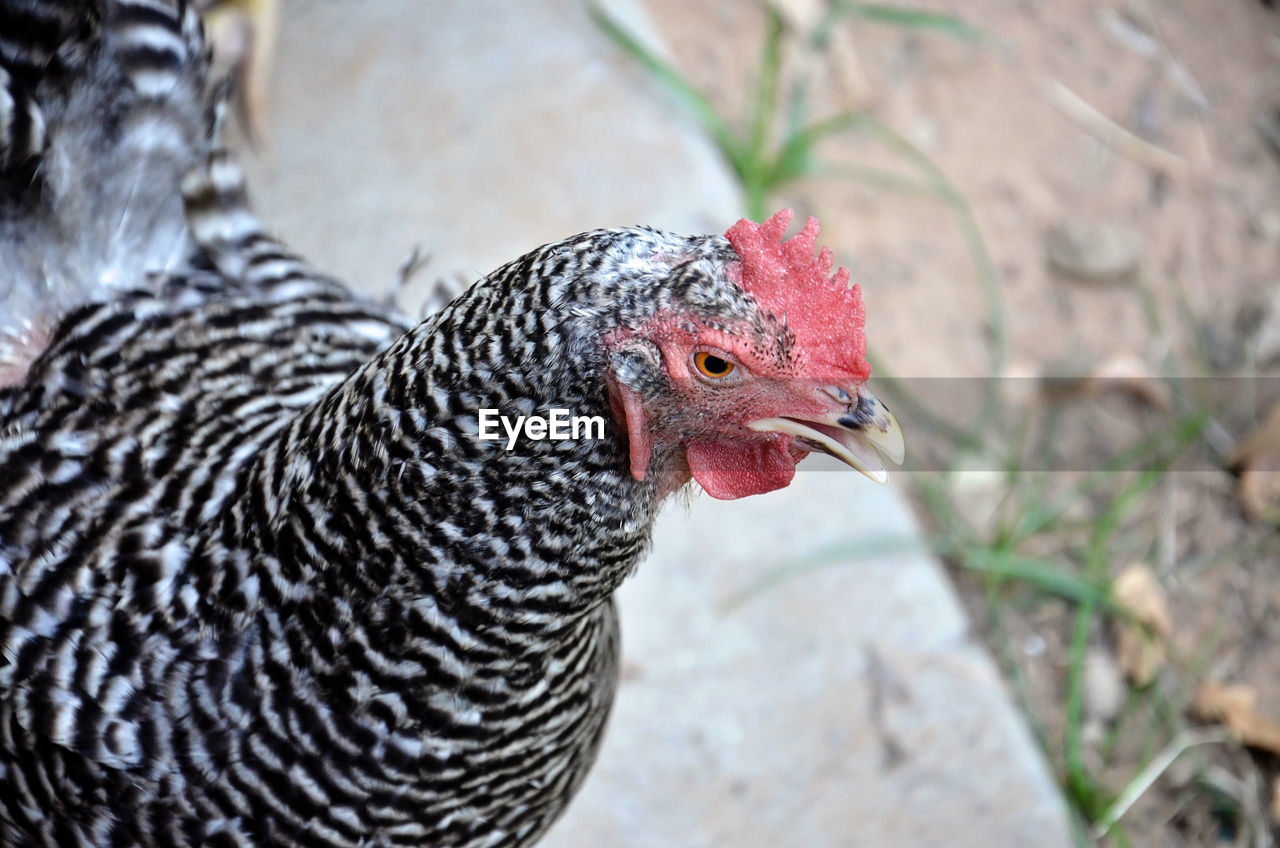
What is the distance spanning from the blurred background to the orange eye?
124 centimetres

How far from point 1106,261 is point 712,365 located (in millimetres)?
2969

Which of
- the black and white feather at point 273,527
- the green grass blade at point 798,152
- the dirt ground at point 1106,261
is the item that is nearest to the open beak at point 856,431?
the black and white feather at point 273,527

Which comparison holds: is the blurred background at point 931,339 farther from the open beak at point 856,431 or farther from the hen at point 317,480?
the open beak at point 856,431

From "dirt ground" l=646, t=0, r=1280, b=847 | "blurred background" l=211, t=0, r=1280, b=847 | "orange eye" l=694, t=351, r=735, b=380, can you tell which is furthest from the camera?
"dirt ground" l=646, t=0, r=1280, b=847

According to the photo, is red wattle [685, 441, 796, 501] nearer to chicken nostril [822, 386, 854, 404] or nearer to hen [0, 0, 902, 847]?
hen [0, 0, 902, 847]

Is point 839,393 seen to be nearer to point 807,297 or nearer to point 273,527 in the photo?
point 807,297

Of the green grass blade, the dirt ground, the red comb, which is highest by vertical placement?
the red comb

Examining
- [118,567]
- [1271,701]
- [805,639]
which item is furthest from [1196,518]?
[118,567]

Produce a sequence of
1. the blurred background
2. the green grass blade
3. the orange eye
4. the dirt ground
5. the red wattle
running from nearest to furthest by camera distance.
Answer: the orange eye < the red wattle < the blurred background < the dirt ground < the green grass blade

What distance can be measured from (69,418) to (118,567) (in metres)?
0.31

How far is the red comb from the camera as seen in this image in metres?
1.32

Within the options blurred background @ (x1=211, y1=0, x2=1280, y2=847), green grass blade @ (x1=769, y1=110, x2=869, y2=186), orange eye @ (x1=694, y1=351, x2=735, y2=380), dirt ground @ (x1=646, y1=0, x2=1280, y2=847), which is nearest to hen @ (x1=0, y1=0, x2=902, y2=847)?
orange eye @ (x1=694, y1=351, x2=735, y2=380)

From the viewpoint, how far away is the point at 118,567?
166cm

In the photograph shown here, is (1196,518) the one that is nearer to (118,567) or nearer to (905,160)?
(905,160)
